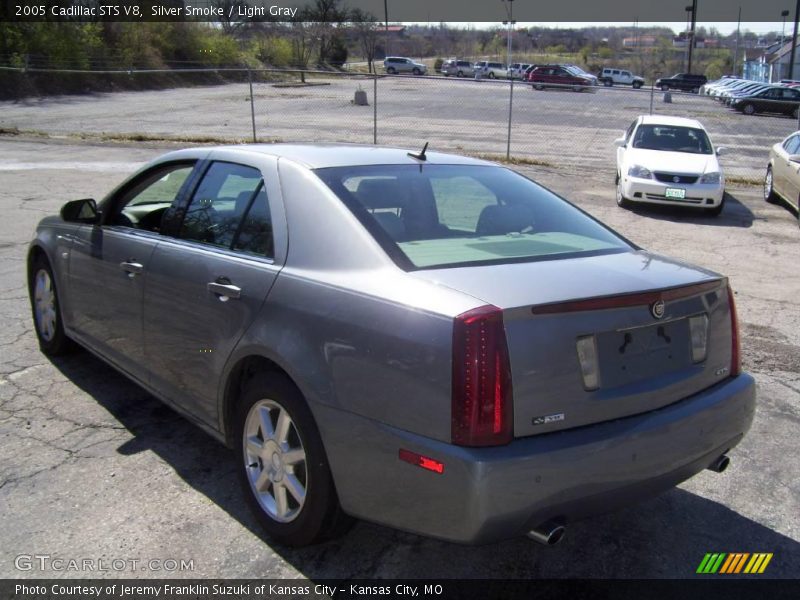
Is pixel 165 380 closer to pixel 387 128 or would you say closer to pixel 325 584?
pixel 325 584

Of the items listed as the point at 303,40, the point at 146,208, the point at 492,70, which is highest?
the point at 303,40

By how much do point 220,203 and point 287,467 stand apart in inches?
56.7

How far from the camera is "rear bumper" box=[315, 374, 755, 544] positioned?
8.16ft

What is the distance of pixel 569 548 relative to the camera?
10.8 ft

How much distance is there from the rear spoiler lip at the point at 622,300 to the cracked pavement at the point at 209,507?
1129mm

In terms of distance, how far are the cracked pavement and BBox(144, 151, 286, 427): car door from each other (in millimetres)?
412

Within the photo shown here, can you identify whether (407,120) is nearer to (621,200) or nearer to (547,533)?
(621,200)

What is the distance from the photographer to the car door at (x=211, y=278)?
3.32m

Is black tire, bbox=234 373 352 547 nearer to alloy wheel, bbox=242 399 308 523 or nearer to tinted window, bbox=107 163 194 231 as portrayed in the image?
alloy wheel, bbox=242 399 308 523


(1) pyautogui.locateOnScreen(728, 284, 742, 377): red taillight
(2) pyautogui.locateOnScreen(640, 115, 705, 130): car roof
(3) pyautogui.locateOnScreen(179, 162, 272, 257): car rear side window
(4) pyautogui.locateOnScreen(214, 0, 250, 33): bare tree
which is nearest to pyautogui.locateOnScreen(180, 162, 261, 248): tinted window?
(3) pyautogui.locateOnScreen(179, 162, 272, 257): car rear side window

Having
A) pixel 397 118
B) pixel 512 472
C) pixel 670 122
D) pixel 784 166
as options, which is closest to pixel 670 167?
pixel 670 122

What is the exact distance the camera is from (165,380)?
12.9 feet

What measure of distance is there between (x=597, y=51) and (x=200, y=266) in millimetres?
113691

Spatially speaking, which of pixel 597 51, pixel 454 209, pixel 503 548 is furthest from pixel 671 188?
pixel 597 51
